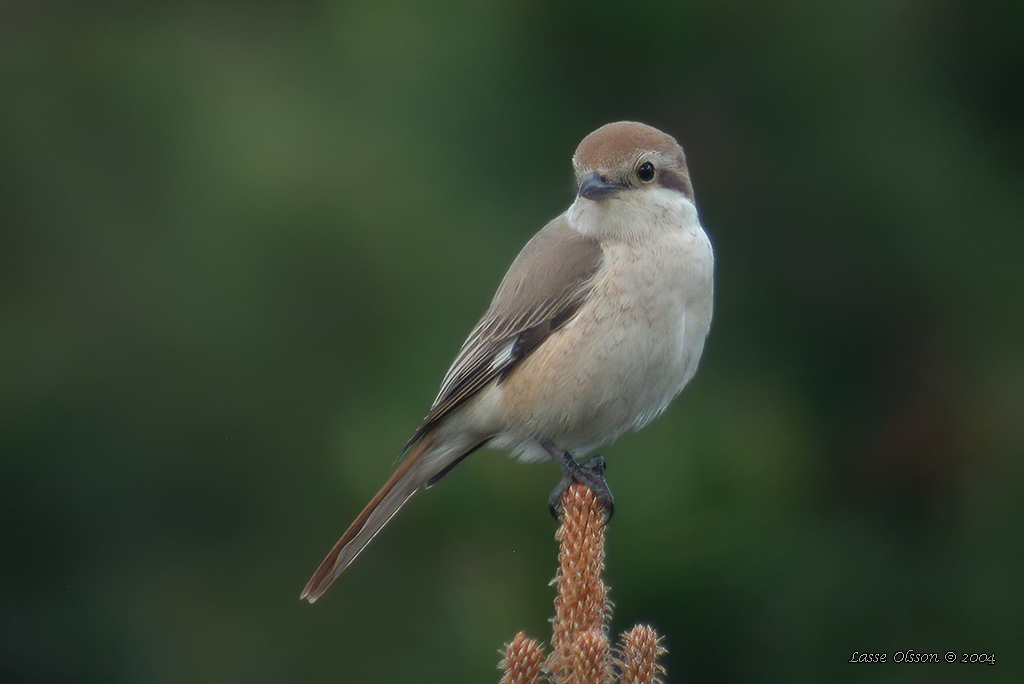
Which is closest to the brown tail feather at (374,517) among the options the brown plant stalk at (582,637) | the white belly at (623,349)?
the white belly at (623,349)

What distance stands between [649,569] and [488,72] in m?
2.36

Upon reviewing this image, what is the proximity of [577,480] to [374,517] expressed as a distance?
62cm

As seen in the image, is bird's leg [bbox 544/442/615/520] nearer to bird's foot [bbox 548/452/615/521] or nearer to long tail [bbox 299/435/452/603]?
bird's foot [bbox 548/452/615/521]

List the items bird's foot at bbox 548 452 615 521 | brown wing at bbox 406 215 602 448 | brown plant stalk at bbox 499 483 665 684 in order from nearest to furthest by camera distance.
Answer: brown plant stalk at bbox 499 483 665 684
bird's foot at bbox 548 452 615 521
brown wing at bbox 406 215 602 448

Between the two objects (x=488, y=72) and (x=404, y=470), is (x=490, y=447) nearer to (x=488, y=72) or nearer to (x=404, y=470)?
(x=404, y=470)

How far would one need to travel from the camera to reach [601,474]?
3.45m

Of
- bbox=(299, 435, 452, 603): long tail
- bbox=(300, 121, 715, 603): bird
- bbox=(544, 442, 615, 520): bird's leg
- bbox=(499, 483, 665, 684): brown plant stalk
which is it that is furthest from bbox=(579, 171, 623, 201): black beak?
bbox=(499, 483, 665, 684): brown plant stalk

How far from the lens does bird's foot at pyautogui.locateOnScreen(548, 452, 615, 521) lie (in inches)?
124

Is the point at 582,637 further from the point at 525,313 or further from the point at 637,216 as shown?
the point at 637,216

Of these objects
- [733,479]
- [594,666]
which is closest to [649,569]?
[733,479]

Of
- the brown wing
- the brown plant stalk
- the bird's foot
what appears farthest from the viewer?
the brown wing

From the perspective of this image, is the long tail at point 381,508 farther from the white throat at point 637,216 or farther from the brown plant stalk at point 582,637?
the brown plant stalk at point 582,637

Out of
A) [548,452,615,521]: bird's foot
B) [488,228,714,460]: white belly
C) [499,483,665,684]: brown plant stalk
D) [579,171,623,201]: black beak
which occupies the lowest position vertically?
[499,483,665,684]: brown plant stalk

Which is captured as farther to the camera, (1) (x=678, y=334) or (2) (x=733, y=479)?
(2) (x=733, y=479)
